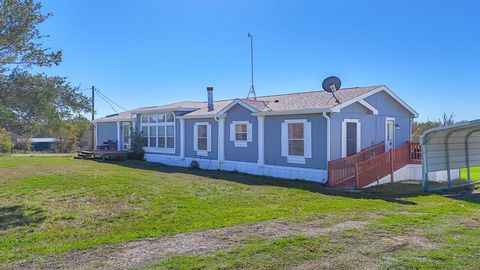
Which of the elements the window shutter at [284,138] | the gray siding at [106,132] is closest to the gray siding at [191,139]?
the window shutter at [284,138]

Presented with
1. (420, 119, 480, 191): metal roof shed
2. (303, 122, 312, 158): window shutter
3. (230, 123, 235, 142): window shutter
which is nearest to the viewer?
(420, 119, 480, 191): metal roof shed

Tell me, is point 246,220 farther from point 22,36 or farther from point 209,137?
point 209,137

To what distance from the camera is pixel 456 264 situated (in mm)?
5312

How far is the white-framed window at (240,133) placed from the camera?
1788 cm

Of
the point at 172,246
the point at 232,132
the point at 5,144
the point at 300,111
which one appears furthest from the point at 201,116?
the point at 5,144

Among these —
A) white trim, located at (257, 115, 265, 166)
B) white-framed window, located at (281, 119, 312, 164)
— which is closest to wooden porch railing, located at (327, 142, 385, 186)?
white-framed window, located at (281, 119, 312, 164)

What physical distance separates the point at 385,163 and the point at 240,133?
6.20m

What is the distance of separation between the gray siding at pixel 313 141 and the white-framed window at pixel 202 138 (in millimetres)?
3958

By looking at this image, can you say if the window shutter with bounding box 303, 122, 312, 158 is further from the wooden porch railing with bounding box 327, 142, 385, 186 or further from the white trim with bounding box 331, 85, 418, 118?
the wooden porch railing with bounding box 327, 142, 385, 186

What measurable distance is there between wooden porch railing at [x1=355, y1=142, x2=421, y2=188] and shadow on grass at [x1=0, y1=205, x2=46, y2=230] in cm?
919

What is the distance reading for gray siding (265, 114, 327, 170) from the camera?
15.0m

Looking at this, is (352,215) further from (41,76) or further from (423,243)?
(41,76)

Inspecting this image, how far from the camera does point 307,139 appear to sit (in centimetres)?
1545

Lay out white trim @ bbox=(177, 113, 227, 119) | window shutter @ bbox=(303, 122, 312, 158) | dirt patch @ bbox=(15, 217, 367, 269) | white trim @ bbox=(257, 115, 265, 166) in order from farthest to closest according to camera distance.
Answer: white trim @ bbox=(177, 113, 227, 119) → white trim @ bbox=(257, 115, 265, 166) → window shutter @ bbox=(303, 122, 312, 158) → dirt patch @ bbox=(15, 217, 367, 269)
